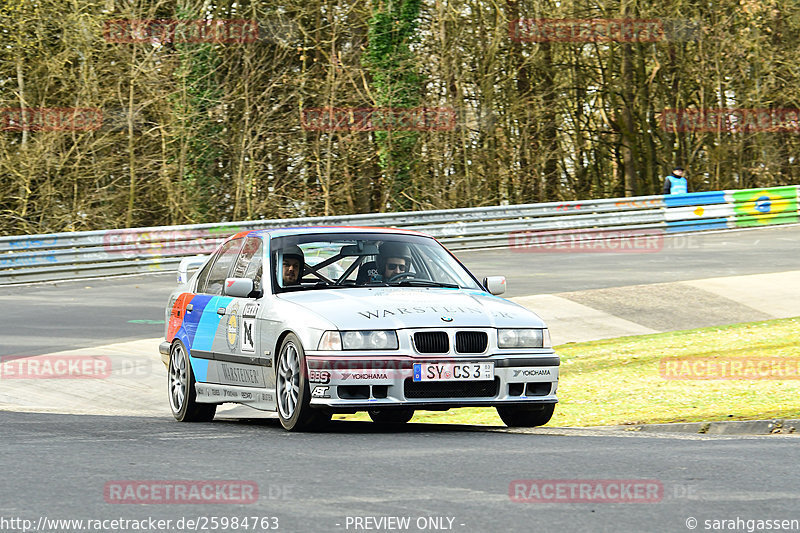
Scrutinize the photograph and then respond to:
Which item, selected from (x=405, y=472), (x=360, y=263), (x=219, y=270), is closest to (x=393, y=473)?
(x=405, y=472)

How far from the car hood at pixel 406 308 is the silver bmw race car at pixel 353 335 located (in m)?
0.01

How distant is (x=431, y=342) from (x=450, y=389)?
1.19ft

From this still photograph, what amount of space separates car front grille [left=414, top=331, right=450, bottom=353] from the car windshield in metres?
1.11

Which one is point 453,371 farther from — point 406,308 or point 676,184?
point 676,184

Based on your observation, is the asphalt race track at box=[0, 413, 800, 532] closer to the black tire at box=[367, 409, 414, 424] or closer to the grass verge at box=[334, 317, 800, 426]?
the black tire at box=[367, 409, 414, 424]

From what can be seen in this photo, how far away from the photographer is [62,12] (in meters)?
31.5

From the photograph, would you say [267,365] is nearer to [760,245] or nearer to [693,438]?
[693,438]

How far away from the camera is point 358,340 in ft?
30.3

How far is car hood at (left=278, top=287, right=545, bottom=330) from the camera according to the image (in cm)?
929

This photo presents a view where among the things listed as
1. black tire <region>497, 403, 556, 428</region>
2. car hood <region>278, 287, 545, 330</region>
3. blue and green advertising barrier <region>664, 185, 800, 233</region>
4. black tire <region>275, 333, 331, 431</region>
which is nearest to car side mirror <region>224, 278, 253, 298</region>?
car hood <region>278, 287, 545, 330</region>

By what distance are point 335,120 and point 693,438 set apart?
87.3 feet

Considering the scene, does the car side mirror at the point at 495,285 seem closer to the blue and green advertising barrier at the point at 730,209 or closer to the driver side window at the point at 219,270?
the driver side window at the point at 219,270

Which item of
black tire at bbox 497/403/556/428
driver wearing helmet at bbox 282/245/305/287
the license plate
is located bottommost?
black tire at bbox 497/403/556/428

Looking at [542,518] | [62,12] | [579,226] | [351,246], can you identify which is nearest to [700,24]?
[579,226]
